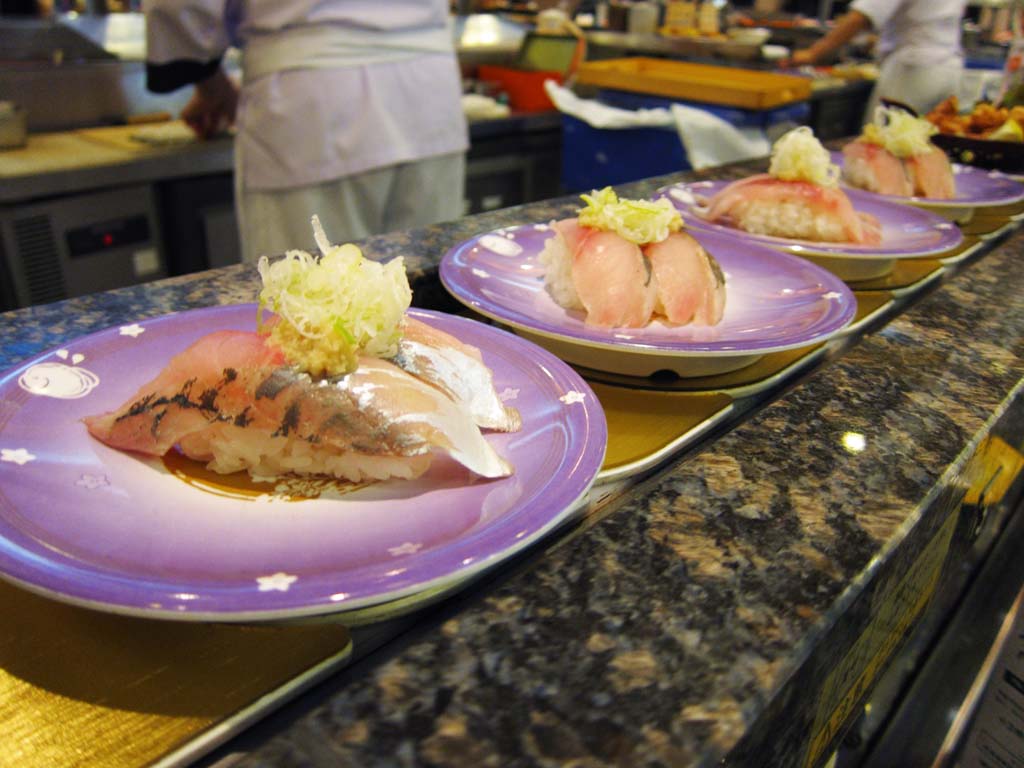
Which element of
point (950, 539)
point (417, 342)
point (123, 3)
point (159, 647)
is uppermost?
point (123, 3)

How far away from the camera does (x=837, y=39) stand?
570 cm

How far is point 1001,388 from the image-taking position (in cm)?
108

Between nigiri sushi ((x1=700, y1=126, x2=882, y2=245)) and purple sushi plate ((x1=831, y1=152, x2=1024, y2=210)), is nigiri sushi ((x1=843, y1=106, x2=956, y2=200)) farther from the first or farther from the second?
nigiri sushi ((x1=700, y1=126, x2=882, y2=245))

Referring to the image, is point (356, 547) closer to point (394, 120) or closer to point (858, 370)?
point (858, 370)

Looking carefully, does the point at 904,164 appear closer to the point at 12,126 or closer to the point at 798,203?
the point at 798,203

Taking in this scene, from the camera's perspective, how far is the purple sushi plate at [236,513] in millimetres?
562

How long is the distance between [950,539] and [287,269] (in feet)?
2.93

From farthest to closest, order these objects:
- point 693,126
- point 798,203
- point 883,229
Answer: point 693,126, point 883,229, point 798,203

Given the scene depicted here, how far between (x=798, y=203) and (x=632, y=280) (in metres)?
0.61

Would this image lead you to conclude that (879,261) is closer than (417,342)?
No

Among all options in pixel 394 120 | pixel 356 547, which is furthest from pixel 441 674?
pixel 394 120

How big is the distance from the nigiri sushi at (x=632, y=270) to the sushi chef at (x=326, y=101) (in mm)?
1694

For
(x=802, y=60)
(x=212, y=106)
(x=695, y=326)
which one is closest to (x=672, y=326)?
(x=695, y=326)

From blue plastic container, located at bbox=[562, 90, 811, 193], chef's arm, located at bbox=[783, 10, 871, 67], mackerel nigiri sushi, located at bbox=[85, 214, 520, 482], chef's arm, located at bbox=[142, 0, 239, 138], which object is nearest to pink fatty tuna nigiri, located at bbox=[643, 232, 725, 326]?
mackerel nigiri sushi, located at bbox=[85, 214, 520, 482]
